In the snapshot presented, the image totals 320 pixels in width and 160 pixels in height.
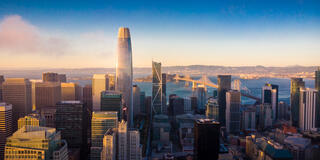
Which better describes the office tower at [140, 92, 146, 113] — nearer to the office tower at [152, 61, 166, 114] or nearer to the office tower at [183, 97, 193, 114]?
the office tower at [152, 61, 166, 114]

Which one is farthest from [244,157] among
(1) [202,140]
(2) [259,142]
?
(1) [202,140]

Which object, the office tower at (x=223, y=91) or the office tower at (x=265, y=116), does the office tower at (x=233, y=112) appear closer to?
the office tower at (x=223, y=91)

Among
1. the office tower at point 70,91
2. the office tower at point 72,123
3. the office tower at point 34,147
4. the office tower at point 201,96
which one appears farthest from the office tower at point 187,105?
the office tower at point 34,147

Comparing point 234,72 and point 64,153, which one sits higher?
point 234,72

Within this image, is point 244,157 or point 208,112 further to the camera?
point 208,112

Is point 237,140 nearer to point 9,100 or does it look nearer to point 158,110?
point 158,110

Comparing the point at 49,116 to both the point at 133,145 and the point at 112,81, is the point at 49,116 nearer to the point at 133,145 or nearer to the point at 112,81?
the point at 112,81

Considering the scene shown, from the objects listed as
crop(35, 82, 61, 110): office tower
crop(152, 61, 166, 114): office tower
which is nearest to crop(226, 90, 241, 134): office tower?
crop(152, 61, 166, 114): office tower
